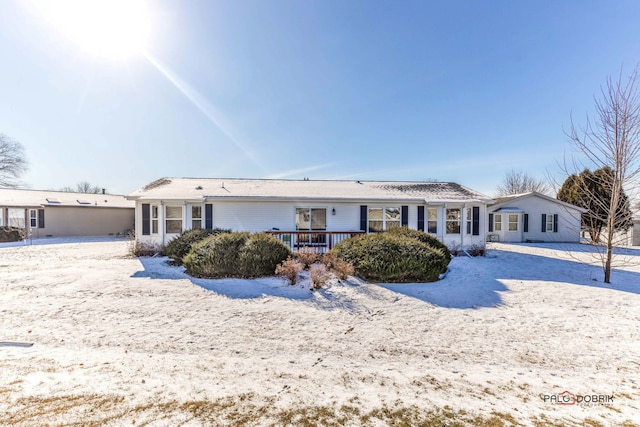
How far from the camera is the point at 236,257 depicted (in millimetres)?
7391

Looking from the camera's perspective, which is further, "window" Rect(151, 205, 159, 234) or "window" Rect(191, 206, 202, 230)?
"window" Rect(191, 206, 202, 230)

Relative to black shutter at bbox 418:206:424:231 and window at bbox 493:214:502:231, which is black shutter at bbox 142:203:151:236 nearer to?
black shutter at bbox 418:206:424:231

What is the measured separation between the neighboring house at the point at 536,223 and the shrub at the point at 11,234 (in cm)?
3188

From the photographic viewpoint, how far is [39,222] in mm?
18938

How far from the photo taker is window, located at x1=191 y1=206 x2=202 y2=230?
12.4 m

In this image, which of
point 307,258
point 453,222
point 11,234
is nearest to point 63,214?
point 11,234

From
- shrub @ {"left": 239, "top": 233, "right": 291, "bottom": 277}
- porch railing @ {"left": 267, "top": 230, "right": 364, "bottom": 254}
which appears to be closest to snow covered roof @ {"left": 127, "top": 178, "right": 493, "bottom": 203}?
porch railing @ {"left": 267, "top": 230, "right": 364, "bottom": 254}

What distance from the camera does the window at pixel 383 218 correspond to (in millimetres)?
13023

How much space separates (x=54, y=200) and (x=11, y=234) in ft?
13.1

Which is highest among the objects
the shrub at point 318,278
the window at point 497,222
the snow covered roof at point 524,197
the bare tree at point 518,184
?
the bare tree at point 518,184

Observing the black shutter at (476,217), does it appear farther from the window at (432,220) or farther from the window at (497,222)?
the window at (497,222)

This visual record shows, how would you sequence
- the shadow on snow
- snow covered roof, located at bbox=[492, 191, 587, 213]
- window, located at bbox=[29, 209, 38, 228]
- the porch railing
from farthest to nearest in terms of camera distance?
window, located at bbox=[29, 209, 38, 228] < snow covered roof, located at bbox=[492, 191, 587, 213] < the porch railing < the shadow on snow

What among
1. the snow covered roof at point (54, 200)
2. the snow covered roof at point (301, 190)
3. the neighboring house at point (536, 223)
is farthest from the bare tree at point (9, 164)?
the neighboring house at point (536, 223)

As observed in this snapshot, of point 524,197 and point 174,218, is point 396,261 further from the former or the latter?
point 524,197
